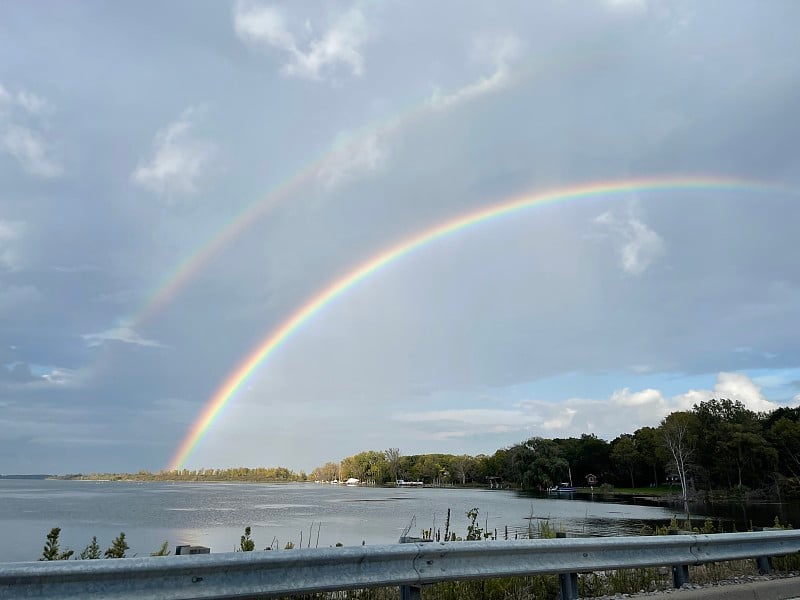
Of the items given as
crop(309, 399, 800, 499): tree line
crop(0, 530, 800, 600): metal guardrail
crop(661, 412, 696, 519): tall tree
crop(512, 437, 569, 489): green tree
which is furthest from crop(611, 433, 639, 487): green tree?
crop(0, 530, 800, 600): metal guardrail

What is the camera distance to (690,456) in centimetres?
8612

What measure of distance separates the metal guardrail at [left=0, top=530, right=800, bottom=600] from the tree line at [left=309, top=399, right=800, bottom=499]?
236 ft

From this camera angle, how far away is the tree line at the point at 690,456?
7700 cm

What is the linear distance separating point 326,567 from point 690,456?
94535 mm

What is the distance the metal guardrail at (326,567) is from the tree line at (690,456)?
7200 centimetres

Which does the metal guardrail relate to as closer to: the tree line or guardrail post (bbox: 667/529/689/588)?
guardrail post (bbox: 667/529/689/588)

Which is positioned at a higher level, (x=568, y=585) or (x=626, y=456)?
(x=626, y=456)

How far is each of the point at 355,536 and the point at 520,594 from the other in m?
24.0

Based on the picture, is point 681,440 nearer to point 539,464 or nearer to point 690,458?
point 690,458

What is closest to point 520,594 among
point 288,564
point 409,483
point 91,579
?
point 288,564

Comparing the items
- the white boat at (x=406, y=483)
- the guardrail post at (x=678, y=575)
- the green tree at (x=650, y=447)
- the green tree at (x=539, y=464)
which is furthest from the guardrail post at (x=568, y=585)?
the white boat at (x=406, y=483)

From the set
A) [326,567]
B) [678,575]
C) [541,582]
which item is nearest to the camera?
[326,567]

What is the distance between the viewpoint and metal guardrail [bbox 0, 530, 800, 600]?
3525 millimetres

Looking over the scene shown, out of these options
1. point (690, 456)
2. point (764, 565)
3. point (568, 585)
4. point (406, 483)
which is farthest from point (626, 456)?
point (568, 585)
